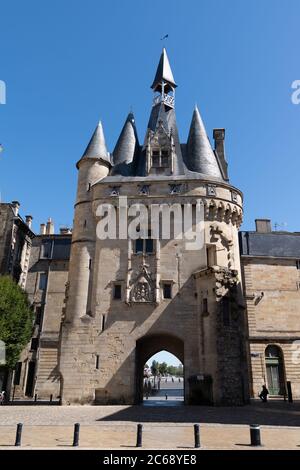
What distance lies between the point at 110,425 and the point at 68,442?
3543 millimetres

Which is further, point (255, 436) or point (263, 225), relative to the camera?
point (263, 225)

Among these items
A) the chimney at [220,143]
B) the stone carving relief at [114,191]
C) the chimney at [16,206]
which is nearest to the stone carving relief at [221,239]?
the stone carving relief at [114,191]

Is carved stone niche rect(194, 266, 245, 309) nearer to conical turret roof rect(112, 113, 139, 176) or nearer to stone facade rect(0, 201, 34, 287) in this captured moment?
conical turret roof rect(112, 113, 139, 176)

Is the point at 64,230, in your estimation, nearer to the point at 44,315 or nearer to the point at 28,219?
the point at 28,219

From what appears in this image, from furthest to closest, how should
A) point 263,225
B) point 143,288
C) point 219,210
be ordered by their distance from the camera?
point 263,225 → point 219,210 → point 143,288

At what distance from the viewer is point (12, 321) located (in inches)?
926

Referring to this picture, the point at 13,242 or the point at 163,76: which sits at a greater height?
the point at 163,76

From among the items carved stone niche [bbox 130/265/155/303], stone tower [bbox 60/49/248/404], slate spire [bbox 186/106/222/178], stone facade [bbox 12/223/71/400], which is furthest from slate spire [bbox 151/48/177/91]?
carved stone niche [bbox 130/265/155/303]

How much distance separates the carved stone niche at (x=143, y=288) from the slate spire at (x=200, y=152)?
8430 millimetres

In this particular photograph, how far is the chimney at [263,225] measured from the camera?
115ft

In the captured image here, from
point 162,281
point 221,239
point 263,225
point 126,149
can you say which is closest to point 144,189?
point 126,149

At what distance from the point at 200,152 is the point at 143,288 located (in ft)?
36.8

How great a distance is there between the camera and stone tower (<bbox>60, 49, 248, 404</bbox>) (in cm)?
2127

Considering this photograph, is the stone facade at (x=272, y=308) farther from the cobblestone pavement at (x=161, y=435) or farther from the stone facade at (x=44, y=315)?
the stone facade at (x=44, y=315)
